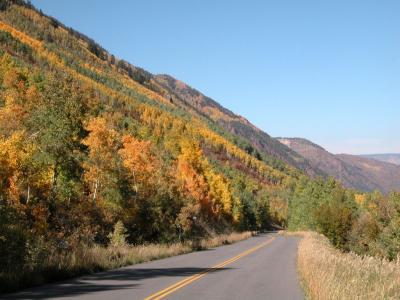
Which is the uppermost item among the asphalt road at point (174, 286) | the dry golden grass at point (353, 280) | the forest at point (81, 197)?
the forest at point (81, 197)

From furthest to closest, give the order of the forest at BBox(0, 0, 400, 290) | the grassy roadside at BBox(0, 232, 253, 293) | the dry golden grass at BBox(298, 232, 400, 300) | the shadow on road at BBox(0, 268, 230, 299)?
1. the forest at BBox(0, 0, 400, 290)
2. the grassy roadside at BBox(0, 232, 253, 293)
3. the shadow on road at BBox(0, 268, 230, 299)
4. the dry golden grass at BBox(298, 232, 400, 300)

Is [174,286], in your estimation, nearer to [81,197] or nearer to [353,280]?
[353,280]

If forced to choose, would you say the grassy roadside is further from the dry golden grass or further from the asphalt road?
the dry golden grass

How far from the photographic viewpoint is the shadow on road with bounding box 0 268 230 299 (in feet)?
40.4

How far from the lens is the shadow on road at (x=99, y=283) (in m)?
12.3

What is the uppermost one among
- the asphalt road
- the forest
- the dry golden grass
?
the forest

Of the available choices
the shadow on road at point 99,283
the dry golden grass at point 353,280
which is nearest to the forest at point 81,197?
the shadow on road at point 99,283

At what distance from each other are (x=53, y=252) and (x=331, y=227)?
3826 cm

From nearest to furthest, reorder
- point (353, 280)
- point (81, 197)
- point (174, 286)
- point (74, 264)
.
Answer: point (353, 280) → point (174, 286) → point (74, 264) → point (81, 197)

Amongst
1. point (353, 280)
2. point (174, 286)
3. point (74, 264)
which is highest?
point (353, 280)

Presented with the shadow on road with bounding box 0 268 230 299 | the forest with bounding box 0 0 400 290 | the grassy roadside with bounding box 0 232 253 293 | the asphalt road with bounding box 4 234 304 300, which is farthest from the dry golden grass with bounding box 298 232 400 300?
the forest with bounding box 0 0 400 290

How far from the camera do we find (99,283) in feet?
48.9

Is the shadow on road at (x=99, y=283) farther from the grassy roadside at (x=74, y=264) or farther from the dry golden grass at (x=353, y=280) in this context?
the dry golden grass at (x=353, y=280)

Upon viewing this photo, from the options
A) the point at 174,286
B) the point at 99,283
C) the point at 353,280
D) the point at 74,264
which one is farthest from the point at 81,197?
the point at 353,280
